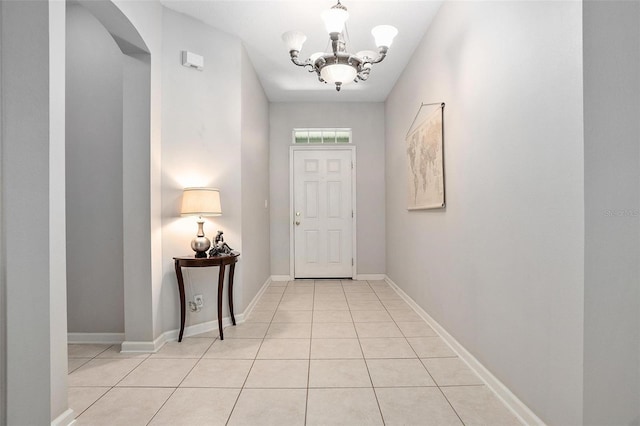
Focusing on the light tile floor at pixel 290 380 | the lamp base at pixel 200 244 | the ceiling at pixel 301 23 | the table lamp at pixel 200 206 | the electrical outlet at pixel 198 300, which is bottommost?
the light tile floor at pixel 290 380

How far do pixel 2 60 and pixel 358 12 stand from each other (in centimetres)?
257

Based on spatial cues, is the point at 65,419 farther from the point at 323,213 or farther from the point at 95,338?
the point at 323,213

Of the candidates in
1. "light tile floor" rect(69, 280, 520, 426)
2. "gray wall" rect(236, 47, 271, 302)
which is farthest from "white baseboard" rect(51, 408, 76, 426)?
"gray wall" rect(236, 47, 271, 302)

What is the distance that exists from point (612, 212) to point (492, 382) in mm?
1225

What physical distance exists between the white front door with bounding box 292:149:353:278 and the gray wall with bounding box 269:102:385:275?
151 mm

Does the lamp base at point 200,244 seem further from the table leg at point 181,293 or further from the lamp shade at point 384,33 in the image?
the lamp shade at point 384,33

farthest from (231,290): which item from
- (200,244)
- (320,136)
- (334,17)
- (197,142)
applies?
(320,136)

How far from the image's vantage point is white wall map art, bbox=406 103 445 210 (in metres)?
2.71

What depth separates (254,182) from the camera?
3.93 meters

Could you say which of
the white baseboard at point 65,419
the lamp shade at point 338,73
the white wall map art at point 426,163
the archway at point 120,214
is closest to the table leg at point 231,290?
the archway at point 120,214

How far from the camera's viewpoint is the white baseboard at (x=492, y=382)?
1588mm

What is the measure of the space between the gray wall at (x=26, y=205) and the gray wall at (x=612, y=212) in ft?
7.00

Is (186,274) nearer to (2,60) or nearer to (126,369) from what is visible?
(126,369)

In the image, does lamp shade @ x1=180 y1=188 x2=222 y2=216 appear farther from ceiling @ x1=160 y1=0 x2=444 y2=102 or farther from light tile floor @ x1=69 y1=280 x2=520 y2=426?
ceiling @ x1=160 y1=0 x2=444 y2=102
